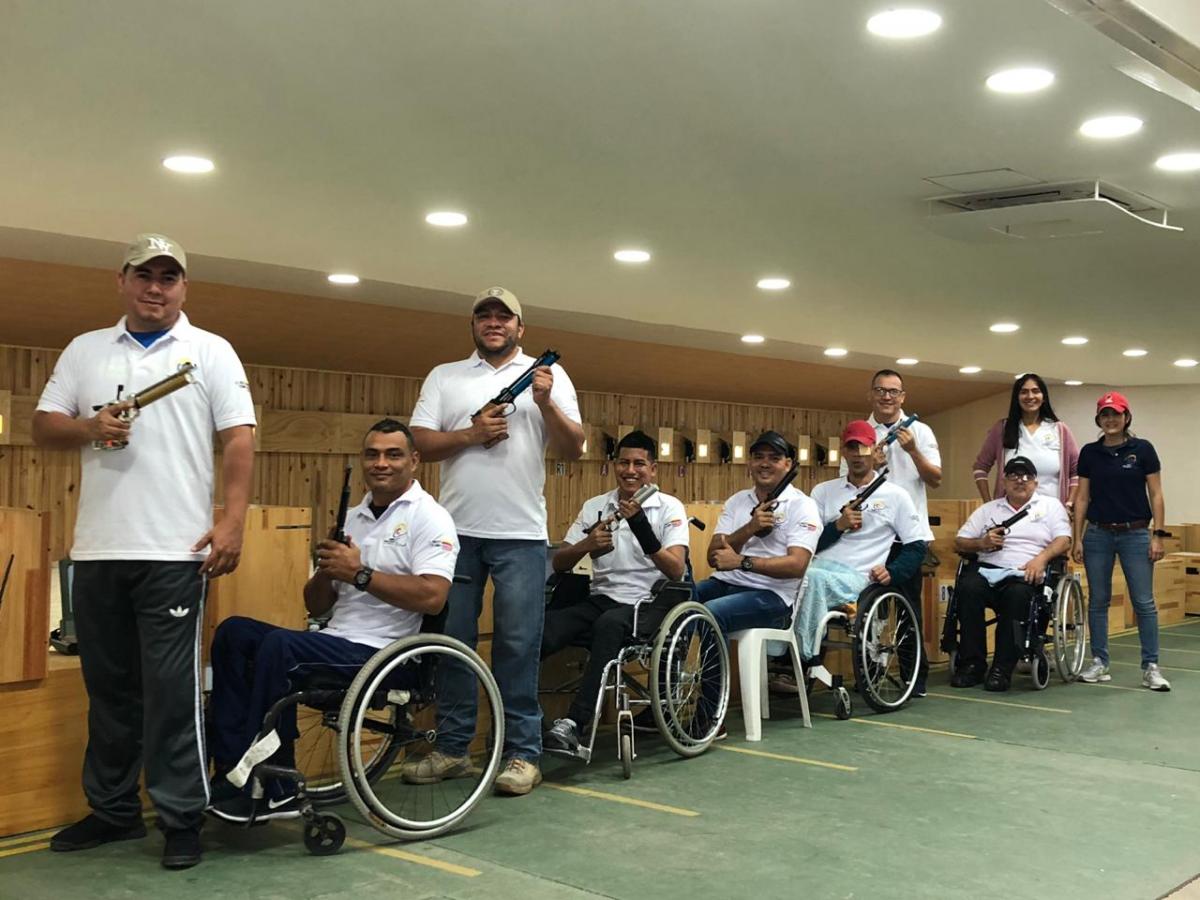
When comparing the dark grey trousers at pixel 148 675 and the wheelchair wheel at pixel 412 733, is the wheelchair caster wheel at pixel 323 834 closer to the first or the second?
the wheelchair wheel at pixel 412 733

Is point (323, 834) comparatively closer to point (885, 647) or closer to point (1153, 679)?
point (885, 647)

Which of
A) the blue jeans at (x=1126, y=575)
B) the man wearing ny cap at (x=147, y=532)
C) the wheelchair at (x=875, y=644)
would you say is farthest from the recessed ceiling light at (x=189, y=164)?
the blue jeans at (x=1126, y=575)

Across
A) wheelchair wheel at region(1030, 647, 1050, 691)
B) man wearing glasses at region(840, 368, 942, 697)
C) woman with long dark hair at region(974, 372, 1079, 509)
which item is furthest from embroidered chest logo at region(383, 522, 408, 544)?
woman with long dark hair at region(974, 372, 1079, 509)

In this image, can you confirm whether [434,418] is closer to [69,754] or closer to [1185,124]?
[69,754]

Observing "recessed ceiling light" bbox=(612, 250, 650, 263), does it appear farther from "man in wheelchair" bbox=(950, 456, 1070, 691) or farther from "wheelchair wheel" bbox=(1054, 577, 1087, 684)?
"wheelchair wheel" bbox=(1054, 577, 1087, 684)

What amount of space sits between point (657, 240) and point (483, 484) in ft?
8.14

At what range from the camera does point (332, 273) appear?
6781mm

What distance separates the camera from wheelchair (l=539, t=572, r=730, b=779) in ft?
12.7

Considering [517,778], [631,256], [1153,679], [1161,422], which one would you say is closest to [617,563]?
[517,778]

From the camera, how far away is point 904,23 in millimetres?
3016

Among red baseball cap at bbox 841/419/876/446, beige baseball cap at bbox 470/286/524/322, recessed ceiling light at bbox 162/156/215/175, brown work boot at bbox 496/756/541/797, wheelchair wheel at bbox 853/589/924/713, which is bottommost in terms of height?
brown work boot at bbox 496/756/541/797

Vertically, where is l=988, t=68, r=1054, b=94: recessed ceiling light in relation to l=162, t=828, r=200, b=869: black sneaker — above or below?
above

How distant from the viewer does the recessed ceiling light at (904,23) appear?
116 inches

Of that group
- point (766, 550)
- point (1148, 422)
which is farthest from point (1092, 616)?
point (1148, 422)
